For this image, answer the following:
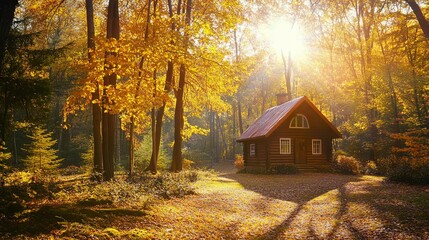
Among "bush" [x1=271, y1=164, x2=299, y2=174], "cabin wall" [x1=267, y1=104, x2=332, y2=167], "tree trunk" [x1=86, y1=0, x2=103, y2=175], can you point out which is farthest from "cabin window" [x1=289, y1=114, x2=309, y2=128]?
"tree trunk" [x1=86, y1=0, x2=103, y2=175]

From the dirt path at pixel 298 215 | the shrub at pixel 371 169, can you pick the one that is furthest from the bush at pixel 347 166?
the dirt path at pixel 298 215

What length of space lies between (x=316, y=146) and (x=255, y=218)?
1761 centimetres

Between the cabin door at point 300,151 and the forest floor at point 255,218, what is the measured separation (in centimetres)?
1159


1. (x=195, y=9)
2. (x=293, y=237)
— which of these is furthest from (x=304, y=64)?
(x=293, y=237)

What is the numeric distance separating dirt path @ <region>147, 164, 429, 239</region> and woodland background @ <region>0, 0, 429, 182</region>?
3.40 meters

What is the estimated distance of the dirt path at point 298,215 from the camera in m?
7.71

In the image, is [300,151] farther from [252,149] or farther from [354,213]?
[354,213]

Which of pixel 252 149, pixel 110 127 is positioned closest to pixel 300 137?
pixel 252 149

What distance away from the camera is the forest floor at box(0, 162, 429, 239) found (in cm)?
630

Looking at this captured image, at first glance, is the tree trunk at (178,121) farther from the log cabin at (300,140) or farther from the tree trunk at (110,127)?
the tree trunk at (110,127)

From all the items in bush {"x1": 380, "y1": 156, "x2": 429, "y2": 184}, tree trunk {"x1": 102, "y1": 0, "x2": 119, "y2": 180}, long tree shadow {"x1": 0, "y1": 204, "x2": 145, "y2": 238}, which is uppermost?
tree trunk {"x1": 102, "y1": 0, "x2": 119, "y2": 180}

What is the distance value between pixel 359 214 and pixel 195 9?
16.6 m

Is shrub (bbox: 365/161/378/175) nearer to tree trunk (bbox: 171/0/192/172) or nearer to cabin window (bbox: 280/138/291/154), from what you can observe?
cabin window (bbox: 280/138/291/154)

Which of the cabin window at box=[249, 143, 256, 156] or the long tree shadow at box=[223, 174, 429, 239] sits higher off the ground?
the cabin window at box=[249, 143, 256, 156]
